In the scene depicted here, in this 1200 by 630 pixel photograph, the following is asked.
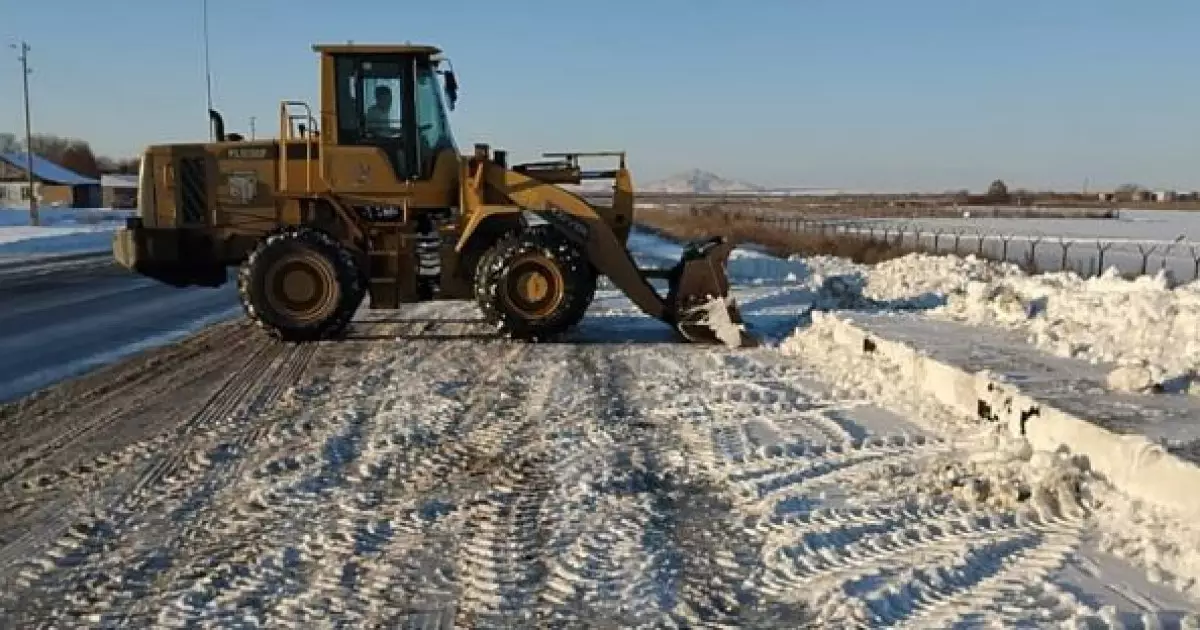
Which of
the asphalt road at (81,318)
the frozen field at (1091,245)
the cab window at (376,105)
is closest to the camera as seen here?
the asphalt road at (81,318)

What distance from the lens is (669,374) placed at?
1026 cm

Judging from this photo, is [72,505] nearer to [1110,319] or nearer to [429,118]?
[429,118]

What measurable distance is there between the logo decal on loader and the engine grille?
0.95 feet

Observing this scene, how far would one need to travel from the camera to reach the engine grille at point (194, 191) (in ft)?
41.8

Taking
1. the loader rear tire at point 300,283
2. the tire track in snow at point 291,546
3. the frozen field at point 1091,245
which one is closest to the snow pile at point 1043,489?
the tire track in snow at point 291,546

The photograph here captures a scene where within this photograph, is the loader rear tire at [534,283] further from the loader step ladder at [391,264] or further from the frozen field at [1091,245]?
the frozen field at [1091,245]

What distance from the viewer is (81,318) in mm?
14594

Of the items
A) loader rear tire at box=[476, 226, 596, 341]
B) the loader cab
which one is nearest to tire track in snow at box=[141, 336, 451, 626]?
loader rear tire at box=[476, 226, 596, 341]

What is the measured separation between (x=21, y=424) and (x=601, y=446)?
428 centimetres

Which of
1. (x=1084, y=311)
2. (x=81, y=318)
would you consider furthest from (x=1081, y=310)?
(x=81, y=318)

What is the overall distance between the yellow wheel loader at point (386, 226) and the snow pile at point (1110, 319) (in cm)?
276

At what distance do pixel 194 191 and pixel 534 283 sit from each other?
4209 mm

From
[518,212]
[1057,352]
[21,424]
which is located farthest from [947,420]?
[21,424]

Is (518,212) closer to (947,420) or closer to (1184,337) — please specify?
(947,420)
